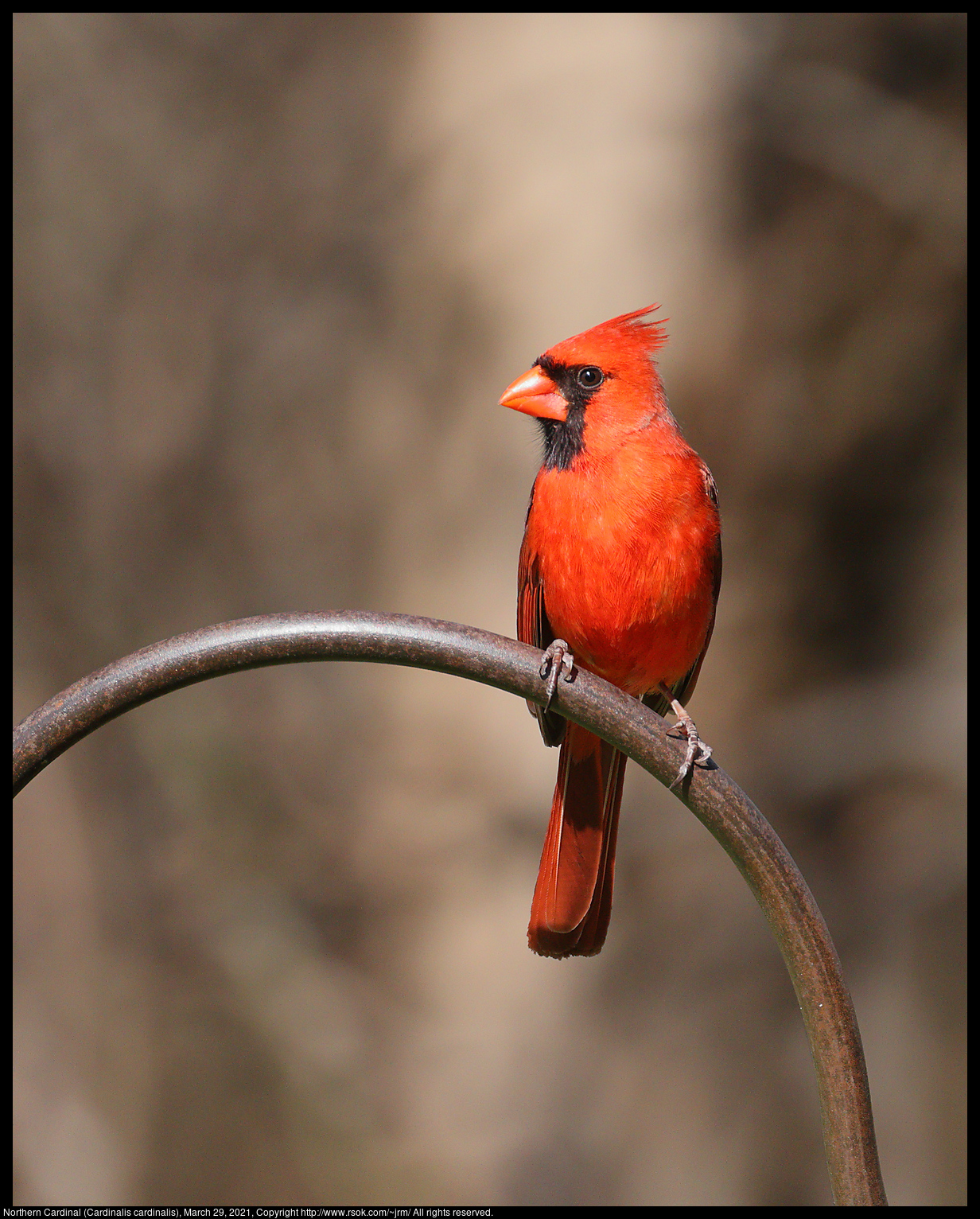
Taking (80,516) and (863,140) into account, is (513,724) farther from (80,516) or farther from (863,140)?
(863,140)

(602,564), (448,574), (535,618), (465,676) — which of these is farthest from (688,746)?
(448,574)

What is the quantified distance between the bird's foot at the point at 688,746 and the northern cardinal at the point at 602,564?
0.04 feet

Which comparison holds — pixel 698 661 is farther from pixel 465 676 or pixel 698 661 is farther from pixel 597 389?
pixel 465 676

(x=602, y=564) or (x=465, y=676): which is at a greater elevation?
(x=602, y=564)

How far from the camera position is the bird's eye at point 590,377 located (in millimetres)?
2354

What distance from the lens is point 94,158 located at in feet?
16.0

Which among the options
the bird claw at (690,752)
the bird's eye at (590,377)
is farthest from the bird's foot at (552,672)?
the bird's eye at (590,377)

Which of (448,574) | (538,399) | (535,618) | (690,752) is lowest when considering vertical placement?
(690,752)

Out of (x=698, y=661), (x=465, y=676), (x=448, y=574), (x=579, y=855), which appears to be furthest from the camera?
(x=448, y=574)

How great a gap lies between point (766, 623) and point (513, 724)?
949mm

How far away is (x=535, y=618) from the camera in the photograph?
92.6 inches

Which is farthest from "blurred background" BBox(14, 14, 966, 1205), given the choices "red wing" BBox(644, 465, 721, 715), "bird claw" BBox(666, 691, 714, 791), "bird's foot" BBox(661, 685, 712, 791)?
"bird claw" BBox(666, 691, 714, 791)

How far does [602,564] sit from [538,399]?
16.4 inches

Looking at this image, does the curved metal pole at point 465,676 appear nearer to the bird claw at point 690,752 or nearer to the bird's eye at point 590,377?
the bird claw at point 690,752
